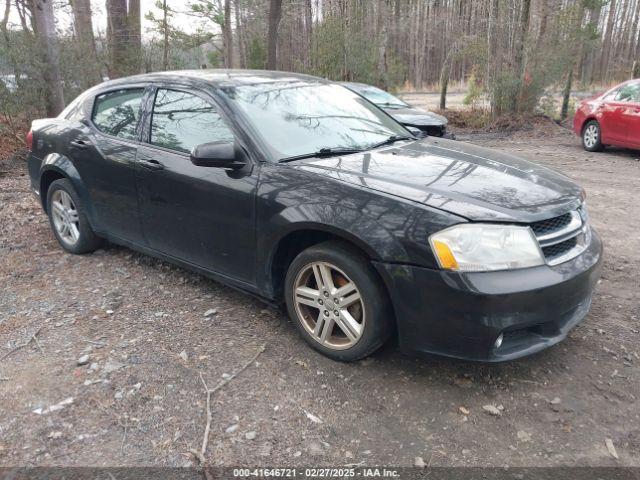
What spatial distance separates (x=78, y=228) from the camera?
15.8 ft

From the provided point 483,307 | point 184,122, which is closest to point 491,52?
point 184,122

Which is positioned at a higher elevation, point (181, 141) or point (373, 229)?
point (181, 141)

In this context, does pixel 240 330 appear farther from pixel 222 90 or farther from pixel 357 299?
pixel 222 90

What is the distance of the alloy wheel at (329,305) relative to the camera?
299 centimetres

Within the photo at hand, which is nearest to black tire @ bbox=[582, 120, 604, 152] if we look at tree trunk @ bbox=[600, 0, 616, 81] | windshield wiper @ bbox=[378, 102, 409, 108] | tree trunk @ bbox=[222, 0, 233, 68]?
windshield wiper @ bbox=[378, 102, 409, 108]

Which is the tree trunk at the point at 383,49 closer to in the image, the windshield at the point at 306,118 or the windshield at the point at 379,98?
the windshield at the point at 379,98

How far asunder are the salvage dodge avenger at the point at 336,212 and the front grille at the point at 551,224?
11 mm

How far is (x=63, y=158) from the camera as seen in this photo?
4695mm

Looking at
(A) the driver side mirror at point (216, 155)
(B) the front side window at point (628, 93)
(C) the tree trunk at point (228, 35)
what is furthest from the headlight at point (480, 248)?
(C) the tree trunk at point (228, 35)

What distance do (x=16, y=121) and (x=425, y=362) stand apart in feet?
29.9

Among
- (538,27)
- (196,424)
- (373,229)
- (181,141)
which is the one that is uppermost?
(538,27)

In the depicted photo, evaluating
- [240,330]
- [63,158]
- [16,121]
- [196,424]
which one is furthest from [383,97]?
[196,424]

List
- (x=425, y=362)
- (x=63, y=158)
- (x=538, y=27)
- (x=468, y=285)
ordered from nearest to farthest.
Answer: (x=468, y=285) < (x=425, y=362) < (x=63, y=158) < (x=538, y=27)

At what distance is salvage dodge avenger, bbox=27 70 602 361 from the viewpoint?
8.67 ft
